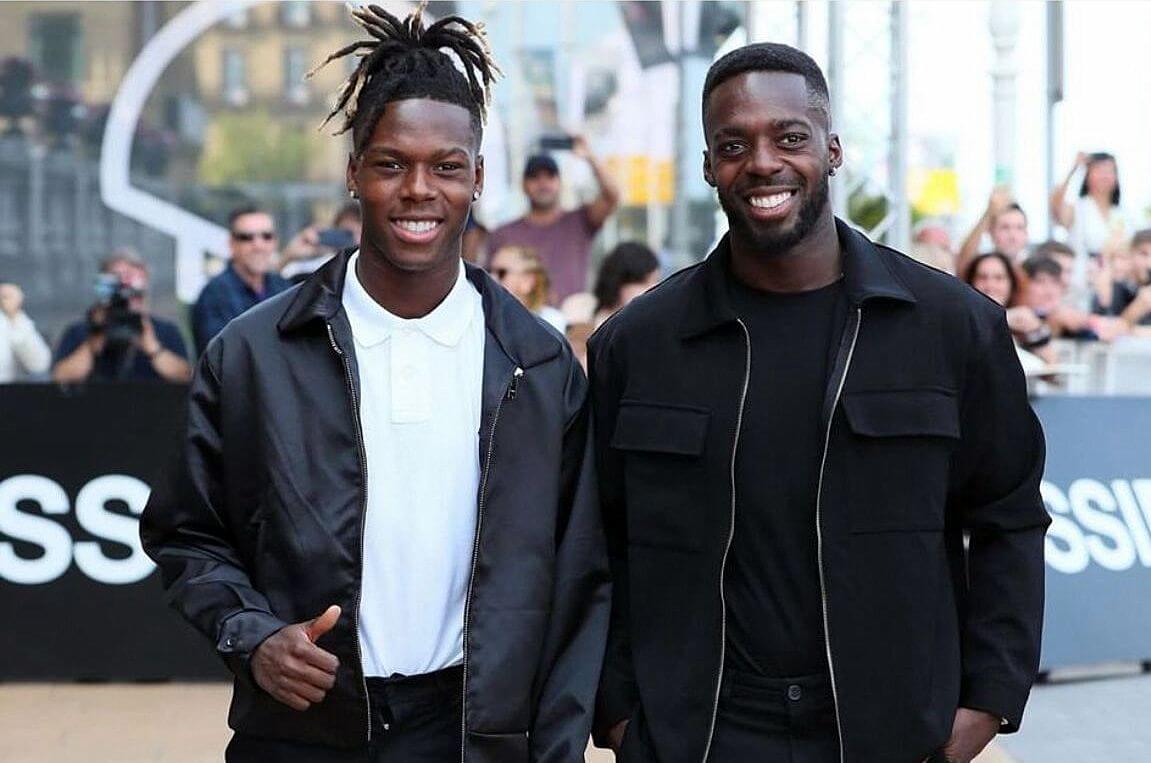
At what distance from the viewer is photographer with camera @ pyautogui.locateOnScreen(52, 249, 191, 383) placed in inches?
391

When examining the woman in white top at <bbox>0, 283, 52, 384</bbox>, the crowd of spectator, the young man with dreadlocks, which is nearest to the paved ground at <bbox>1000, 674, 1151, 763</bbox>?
the crowd of spectator

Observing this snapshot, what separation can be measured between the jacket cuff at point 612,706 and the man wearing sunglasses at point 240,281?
6.23 meters

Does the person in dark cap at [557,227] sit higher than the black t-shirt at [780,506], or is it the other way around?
the person in dark cap at [557,227]

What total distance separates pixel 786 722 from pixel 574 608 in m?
0.45

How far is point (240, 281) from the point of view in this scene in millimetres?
9633

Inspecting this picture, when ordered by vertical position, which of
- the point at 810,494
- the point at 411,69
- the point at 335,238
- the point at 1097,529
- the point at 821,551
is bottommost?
the point at 1097,529

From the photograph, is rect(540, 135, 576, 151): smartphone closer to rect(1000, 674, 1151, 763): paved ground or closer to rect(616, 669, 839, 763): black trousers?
rect(1000, 674, 1151, 763): paved ground

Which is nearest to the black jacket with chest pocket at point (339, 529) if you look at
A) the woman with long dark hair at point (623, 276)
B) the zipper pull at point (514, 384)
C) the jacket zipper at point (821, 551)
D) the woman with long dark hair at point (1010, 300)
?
the zipper pull at point (514, 384)

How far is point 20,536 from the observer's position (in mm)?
7879

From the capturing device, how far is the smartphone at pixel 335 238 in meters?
10.9

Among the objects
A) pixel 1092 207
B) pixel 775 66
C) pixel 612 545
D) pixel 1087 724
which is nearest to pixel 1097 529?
pixel 1087 724

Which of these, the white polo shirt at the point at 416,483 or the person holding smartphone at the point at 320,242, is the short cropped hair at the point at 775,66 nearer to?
the white polo shirt at the point at 416,483

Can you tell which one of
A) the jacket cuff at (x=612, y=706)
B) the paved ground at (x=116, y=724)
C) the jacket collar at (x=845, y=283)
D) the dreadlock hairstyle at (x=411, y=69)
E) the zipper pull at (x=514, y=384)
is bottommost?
the paved ground at (x=116, y=724)

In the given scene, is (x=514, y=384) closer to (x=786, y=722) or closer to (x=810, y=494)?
(x=810, y=494)
